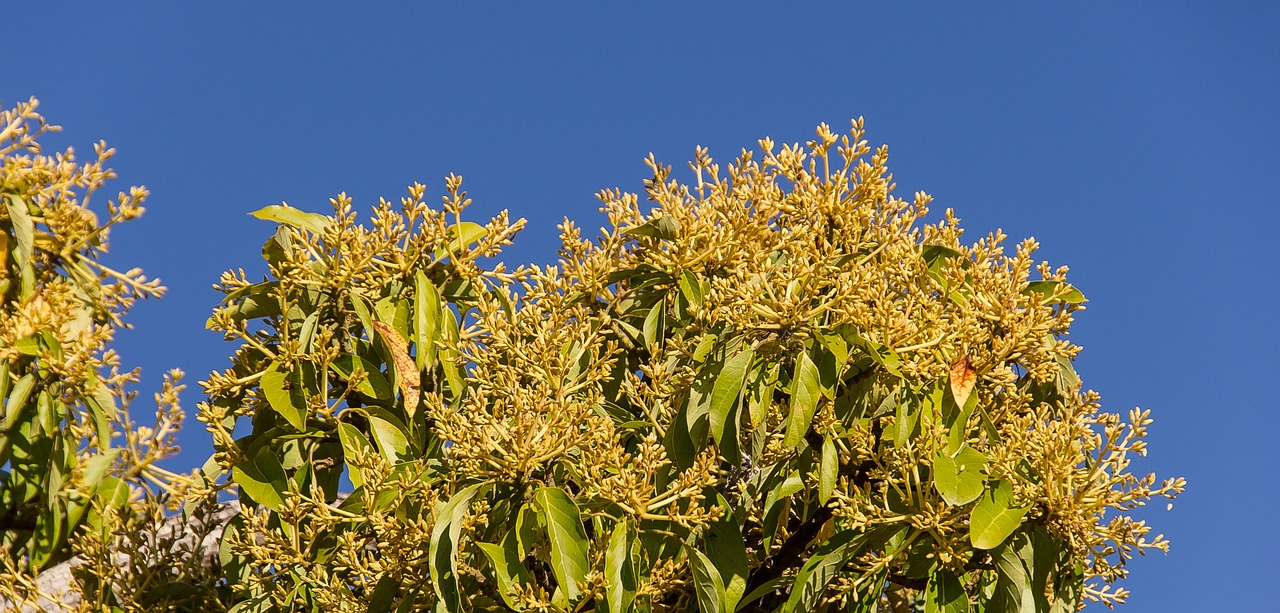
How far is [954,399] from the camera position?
2.54 metres

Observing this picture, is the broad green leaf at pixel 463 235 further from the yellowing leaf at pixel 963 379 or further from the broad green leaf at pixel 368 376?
the yellowing leaf at pixel 963 379

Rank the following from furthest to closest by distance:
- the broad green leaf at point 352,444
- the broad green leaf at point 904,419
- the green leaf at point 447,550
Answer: the broad green leaf at point 352,444 → the broad green leaf at point 904,419 → the green leaf at point 447,550

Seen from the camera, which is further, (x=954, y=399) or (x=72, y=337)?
(x=72, y=337)

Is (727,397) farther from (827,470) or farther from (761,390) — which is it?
(827,470)

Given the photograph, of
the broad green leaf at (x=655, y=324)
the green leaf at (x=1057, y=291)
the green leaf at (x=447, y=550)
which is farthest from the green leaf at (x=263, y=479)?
the green leaf at (x=1057, y=291)

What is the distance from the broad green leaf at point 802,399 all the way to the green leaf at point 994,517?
37cm

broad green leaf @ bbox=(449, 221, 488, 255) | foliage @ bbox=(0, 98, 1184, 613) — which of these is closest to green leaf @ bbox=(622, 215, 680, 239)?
foliage @ bbox=(0, 98, 1184, 613)

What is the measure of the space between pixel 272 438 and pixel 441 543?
762 mm

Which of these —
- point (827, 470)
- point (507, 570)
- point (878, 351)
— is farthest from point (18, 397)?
point (878, 351)

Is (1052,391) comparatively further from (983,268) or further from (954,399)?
(954,399)

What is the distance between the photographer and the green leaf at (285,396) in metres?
2.78

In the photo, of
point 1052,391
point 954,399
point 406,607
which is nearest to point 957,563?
point 954,399

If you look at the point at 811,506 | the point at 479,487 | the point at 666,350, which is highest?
the point at 666,350

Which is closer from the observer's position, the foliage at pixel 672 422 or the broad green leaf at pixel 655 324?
the foliage at pixel 672 422
